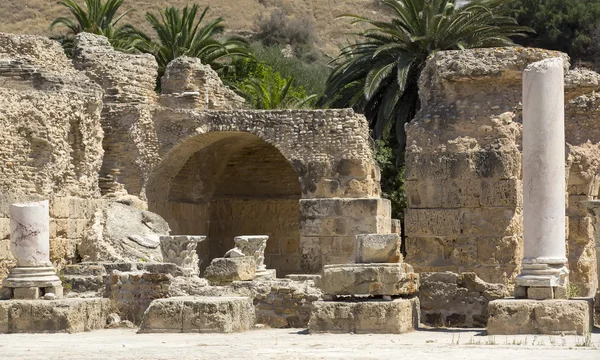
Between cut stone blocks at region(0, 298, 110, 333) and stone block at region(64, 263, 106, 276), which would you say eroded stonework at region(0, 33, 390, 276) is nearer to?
stone block at region(64, 263, 106, 276)

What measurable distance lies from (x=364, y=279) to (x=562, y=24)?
109 ft

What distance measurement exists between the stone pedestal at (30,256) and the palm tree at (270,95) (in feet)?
54.2

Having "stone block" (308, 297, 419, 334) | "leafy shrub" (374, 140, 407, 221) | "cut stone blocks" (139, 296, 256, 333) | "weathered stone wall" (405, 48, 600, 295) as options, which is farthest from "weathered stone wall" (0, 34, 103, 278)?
"leafy shrub" (374, 140, 407, 221)

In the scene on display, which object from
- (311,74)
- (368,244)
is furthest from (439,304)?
(311,74)

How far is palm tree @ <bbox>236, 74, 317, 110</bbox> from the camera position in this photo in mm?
34281

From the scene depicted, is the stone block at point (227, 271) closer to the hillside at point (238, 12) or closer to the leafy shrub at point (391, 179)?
the leafy shrub at point (391, 179)

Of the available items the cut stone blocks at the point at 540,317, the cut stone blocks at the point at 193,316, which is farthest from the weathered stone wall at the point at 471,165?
the cut stone blocks at the point at 193,316

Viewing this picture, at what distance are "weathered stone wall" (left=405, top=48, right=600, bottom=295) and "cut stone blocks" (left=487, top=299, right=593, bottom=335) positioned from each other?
399 centimetres

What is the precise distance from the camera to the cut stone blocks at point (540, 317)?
46.2ft

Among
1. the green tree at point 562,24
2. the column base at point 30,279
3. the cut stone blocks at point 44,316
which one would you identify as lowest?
the cut stone blocks at point 44,316

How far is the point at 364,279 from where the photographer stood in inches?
589

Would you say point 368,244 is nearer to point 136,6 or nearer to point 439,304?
point 439,304

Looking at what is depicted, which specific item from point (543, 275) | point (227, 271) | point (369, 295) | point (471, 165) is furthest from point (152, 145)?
point (543, 275)

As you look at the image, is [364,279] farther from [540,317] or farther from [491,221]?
[491,221]
